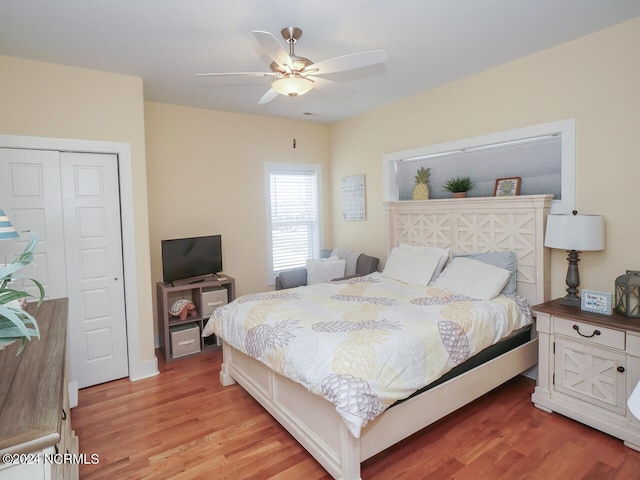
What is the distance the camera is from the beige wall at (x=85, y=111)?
9.45ft

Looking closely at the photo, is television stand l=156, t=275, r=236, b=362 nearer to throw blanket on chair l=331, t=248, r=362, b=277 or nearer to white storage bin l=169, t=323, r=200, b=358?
white storage bin l=169, t=323, r=200, b=358

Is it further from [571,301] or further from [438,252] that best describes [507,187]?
[571,301]

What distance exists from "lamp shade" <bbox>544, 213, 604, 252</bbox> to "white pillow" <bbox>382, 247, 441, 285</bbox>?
1116mm

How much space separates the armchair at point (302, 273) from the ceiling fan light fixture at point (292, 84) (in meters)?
2.49

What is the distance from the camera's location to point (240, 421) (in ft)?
8.77

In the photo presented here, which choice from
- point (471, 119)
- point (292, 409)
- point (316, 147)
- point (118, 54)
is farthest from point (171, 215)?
point (471, 119)

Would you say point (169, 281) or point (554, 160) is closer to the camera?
point (554, 160)

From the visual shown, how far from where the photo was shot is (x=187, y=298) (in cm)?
427

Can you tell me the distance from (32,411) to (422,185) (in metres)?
3.70

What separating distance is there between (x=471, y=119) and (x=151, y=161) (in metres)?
3.34

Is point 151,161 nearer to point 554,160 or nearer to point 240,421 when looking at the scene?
point 240,421

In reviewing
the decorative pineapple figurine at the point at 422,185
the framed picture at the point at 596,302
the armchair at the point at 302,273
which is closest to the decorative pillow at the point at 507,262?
the framed picture at the point at 596,302

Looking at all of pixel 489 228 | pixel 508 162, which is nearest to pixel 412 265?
pixel 489 228

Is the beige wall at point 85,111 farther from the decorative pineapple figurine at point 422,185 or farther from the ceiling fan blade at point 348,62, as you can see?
the decorative pineapple figurine at point 422,185
